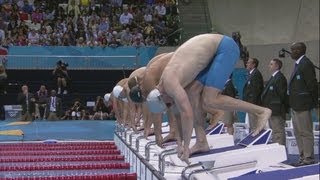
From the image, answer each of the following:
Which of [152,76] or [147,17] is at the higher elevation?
[152,76]

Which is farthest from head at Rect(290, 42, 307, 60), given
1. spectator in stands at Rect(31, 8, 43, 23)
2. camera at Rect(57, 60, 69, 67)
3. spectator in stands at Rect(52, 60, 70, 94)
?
spectator in stands at Rect(31, 8, 43, 23)

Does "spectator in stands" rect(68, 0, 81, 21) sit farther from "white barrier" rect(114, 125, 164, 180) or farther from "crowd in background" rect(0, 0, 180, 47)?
"white barrier" rect(114, 125, 164, 180)

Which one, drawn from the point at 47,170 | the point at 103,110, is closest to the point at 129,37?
the point at 103,110

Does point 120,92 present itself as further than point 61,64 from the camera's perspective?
No

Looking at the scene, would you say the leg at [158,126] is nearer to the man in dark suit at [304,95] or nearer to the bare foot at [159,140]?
the bare foot at [159,140]

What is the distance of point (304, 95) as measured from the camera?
673 centimetres

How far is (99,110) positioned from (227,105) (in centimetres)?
1096

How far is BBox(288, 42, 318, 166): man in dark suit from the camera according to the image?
22.0 feet

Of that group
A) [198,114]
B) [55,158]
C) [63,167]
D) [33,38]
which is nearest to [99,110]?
[33,38]

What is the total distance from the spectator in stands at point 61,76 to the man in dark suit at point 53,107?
75 centimetres

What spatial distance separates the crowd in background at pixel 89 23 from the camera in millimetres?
16797

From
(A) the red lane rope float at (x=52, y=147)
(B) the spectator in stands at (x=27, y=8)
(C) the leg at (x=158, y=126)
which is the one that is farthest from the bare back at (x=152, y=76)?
(B) the spectator in stands at (x=27, y=8)

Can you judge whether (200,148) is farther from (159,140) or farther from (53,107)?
(53,107)

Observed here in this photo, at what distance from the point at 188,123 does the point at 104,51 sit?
12496mm
